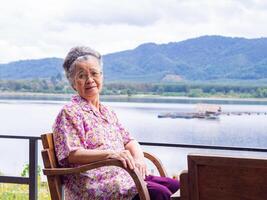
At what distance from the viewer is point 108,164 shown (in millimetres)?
2211

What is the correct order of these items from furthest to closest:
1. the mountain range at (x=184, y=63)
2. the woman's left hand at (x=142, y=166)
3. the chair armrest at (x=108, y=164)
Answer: the mountain range at (x=184, y=63), the woman's left hand at (x=142, y=166), the chair armrest at (x=108, y=164)

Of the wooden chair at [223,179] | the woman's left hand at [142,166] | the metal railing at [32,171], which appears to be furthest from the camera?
the metal railing at [32,171]

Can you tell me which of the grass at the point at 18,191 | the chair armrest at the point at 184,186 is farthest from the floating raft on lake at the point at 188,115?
the chair armrest at the point at 184,186

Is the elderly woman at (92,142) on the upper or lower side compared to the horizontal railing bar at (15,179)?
upper

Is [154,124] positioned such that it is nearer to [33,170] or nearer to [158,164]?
[33,170]

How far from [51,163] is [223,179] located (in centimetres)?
114

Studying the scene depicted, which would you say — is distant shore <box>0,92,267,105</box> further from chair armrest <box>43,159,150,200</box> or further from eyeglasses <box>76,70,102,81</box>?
chair armrest <box>43,159,150,200</box>

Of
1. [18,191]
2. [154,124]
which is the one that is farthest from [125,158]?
[154,124]

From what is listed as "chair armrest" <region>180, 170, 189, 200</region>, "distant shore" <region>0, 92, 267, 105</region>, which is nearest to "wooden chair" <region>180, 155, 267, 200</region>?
"chair armrest" <region>180, 170, 189, 200</region>

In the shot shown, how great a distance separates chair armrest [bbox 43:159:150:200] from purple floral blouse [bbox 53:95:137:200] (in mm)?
81

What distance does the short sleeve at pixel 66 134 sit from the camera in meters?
2.35

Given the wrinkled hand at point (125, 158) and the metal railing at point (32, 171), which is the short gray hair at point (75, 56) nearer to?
the wrinkled hand at point (125, 158)

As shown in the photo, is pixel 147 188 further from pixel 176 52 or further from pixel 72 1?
pixel 72 1

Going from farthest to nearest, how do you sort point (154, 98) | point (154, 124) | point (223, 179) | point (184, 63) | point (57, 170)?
point (184, 63), point (154, 124), point (154, 98), point (57, 170), point (223, 179)
